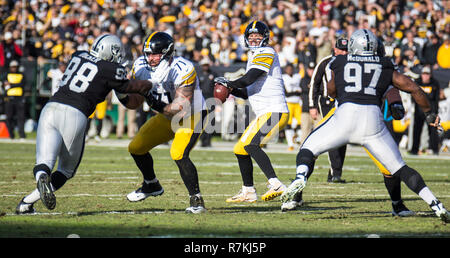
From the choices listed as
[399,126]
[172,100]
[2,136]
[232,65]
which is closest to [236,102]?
[232,65]

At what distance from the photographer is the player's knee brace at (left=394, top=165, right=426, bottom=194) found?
6914 mm

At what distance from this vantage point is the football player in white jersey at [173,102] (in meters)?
7.43

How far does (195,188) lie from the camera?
24.6ft

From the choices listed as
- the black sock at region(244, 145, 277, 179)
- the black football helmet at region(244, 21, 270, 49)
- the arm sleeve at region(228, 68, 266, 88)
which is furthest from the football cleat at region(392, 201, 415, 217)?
the black football helmet at region(244, 21, 270, 49)

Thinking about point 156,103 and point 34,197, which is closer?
point 34,197

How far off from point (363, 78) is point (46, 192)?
2980 mm

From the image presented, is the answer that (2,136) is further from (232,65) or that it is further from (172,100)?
(172,100)

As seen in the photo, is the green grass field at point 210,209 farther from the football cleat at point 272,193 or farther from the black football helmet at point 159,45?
the black football helmet at point 159,45

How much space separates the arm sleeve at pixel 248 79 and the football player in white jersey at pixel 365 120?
132 centimetres

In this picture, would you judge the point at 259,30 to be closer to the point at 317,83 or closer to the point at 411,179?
the point at 317,83

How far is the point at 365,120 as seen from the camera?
688 centimetres

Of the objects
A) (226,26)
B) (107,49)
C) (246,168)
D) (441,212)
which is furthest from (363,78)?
(226,26)

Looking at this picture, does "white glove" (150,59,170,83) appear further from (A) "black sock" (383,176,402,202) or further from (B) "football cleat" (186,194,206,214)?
(A) "black sock" (383,176,402,202)
